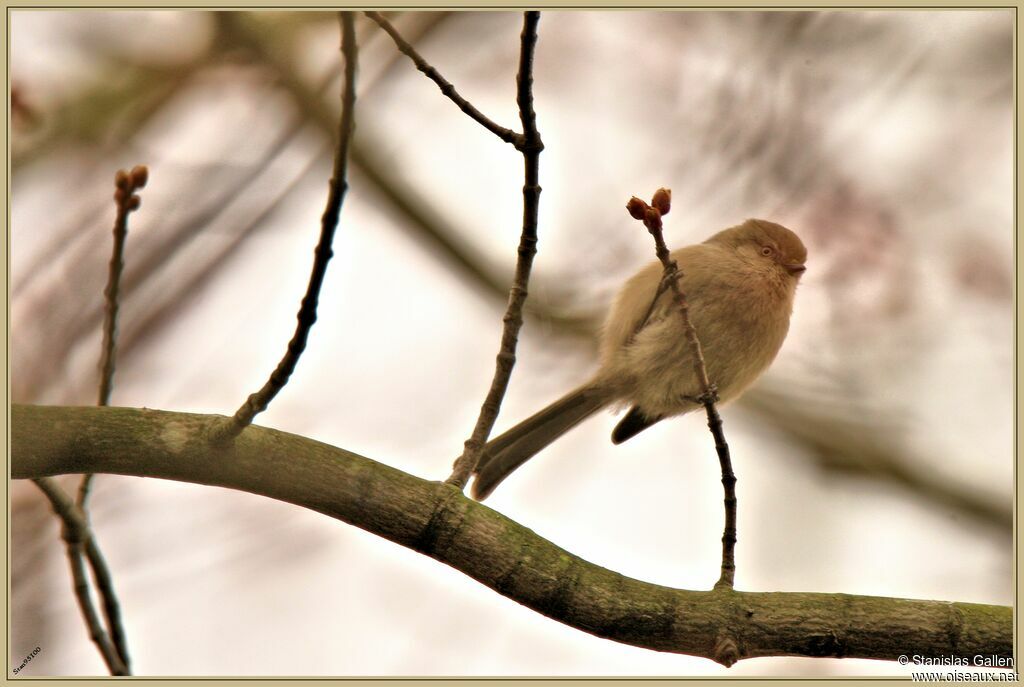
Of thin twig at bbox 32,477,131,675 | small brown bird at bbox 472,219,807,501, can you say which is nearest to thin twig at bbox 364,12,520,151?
thin twig at bbox 32,477,131,675

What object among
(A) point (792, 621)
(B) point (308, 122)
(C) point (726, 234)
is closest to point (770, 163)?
(C) point (726, 234)

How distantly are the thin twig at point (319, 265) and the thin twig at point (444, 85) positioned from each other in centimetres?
31

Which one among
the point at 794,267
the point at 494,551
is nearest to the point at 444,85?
the point at 494,551

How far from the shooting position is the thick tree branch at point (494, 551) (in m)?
2.69

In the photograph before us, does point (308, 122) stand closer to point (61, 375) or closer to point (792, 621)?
point (61, 375)

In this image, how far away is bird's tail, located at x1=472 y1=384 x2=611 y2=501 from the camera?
505cm

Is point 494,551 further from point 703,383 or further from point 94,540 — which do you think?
point 94,540

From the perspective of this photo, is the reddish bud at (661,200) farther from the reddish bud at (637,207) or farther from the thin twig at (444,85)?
the thin twig at (444,85)

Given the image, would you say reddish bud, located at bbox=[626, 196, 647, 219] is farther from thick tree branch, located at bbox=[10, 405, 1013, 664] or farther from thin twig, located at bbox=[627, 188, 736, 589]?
thick tree branch, located at bbox=[10, 405, 1013, 664]

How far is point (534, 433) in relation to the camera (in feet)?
17.3

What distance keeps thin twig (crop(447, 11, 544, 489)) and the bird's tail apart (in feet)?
6.14

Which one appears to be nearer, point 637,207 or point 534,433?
point 637,207

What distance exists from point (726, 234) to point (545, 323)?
1236 mm

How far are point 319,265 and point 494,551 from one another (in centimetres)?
105
